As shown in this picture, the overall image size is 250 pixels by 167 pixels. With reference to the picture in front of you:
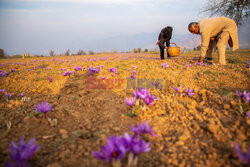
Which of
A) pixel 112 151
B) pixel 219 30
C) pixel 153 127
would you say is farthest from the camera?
pixel 219 30

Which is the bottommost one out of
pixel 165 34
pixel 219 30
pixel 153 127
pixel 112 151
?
pixel 153 127

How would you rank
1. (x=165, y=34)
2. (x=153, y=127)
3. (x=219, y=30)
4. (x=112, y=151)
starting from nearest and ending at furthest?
(x=112, y=151), (x=153, y=127), (x=219, y=30), (x=165, y=34)

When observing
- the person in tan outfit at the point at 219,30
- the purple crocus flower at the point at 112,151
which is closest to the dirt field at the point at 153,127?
the purple crocus flower at the point at 112,151

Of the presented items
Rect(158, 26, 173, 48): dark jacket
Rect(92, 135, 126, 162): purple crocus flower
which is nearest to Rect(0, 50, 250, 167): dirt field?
Rect(92, 135, 126, 162): purple crocus flower

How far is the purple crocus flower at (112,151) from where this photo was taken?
0.93m

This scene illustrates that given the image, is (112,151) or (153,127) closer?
(112,151)

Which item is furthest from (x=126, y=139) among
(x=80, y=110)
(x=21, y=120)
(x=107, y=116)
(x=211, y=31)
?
(x=211, y=31)

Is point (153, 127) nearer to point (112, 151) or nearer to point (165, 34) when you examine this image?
point (112, 151)

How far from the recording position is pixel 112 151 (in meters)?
0.96

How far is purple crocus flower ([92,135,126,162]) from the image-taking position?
0.93 metres

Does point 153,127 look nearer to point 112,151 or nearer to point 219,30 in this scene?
point 112,151

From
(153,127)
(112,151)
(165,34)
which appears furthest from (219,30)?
(112,151)

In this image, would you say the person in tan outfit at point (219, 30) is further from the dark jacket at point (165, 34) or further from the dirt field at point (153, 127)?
the dirt field at point (153, 127)

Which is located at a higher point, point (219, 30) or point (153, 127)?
point (219, 30)
